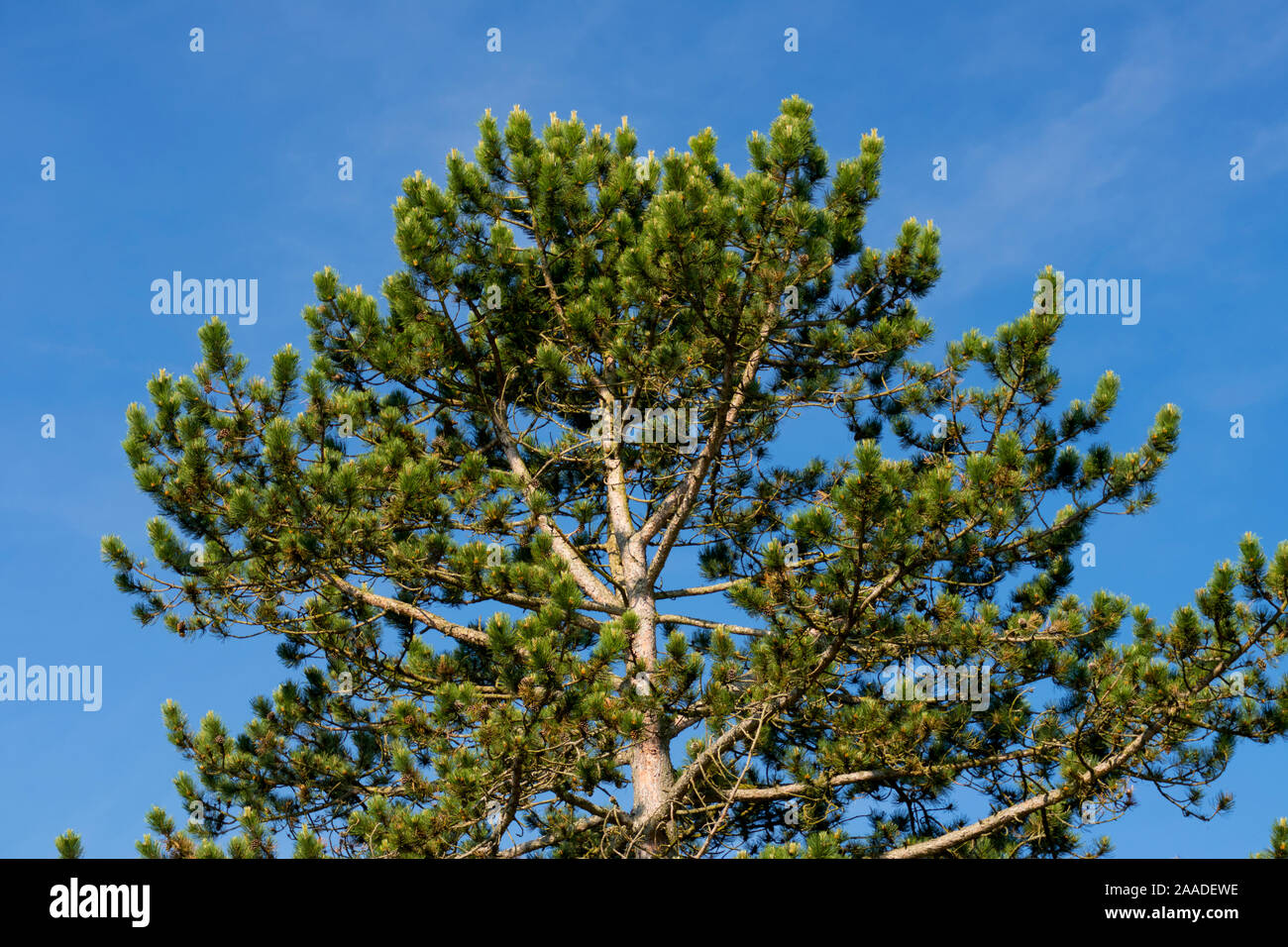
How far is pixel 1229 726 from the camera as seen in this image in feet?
27.0

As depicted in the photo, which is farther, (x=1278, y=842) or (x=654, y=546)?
(x=654, y=546)

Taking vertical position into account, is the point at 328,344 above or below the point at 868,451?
above

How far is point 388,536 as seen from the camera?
9250 mm

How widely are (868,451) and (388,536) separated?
4.26 meters

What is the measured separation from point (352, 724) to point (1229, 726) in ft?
25.0

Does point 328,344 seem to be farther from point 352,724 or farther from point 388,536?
point 352,724

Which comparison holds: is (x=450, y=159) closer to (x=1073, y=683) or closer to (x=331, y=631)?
(x=331, y=631)

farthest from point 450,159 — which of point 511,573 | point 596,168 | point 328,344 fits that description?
point 511,573

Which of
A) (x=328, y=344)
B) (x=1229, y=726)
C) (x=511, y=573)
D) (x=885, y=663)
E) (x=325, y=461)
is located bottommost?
(x=1229, y=726)

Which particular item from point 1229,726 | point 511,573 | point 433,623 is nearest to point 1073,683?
point 1229,726
